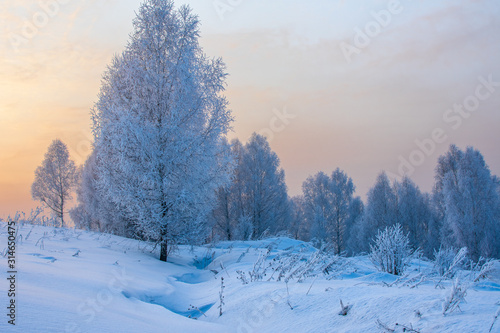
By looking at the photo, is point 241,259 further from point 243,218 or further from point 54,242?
point 243,218

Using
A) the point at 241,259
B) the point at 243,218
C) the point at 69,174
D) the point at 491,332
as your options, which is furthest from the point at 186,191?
the point at 69,174

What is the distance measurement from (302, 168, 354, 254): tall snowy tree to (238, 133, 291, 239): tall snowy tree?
932cm

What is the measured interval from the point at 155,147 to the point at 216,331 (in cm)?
608

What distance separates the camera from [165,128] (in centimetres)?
820

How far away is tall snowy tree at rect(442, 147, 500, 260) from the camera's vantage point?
23203 millimetres

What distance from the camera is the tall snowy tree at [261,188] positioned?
23984mm

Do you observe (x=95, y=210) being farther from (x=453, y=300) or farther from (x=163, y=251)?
(x=453, y=300)

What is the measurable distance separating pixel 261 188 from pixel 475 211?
54.2 feet

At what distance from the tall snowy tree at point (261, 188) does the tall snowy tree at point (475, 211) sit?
13571mm

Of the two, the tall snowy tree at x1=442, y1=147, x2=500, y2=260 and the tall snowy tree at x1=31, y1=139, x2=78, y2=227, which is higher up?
the tall snowy tree at x1=31, y1=139, x2=78, y2=227

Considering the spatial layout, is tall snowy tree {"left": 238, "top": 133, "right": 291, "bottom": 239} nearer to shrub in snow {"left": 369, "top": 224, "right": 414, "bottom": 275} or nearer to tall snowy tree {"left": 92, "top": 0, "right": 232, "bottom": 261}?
tall snowy tree {"left": 92, "top": 0, "right": 232, "bottom": 261}

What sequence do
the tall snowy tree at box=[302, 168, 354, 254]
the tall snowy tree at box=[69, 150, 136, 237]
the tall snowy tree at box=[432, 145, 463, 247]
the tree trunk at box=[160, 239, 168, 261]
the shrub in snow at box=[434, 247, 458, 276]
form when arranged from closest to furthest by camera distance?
the shrub in snow at box=[434, 247, 458, 276], the tree trunk at box=[160, 239, 168, 261], the tall snowy tree at box=[69, 150, 136, 237], the tall snowy tree at box=[432, 145, 463, 247], the tall snowy tree at box=[302, 168, 354, 254]

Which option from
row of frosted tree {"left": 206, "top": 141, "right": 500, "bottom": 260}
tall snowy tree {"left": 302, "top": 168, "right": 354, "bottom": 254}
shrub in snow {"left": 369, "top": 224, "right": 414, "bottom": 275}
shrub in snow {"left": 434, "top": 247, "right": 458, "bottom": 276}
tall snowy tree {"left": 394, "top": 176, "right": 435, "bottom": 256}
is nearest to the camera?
shrub in snow {"left": 369, "top": 224, "right": 414, "bottom": 275}

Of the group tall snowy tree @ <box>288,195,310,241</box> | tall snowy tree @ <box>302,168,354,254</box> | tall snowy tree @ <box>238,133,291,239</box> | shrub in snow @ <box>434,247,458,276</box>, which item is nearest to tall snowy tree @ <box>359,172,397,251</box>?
tall snowy tree @ <box>302,168,354,254</box>
